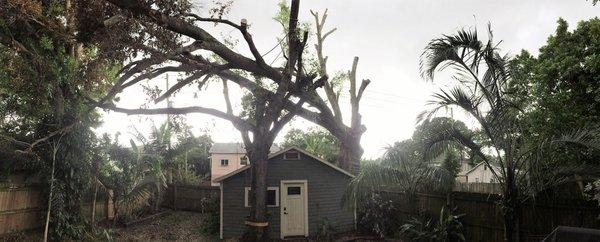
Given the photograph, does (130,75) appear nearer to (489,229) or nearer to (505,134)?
(505,134)

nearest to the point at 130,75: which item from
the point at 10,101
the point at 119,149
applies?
the point at 10,101

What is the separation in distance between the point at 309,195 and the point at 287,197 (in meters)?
0.85

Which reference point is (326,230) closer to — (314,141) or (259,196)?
(259,196)

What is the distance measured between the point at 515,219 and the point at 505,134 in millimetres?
1613

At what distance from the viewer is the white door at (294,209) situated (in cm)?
1476

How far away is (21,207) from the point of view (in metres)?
11.8

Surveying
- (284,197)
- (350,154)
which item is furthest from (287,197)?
(350,154)

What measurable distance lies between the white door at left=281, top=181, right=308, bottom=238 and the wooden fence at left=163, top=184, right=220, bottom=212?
679 cm

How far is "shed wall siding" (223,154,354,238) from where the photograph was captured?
14742 mm

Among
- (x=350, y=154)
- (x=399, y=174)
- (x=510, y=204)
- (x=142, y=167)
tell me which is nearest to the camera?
(x=510, y=204)

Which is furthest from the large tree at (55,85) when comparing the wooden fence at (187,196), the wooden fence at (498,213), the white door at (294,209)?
the wooden fence at (498,213)

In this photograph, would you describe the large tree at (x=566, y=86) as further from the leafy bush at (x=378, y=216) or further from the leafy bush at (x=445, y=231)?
the leafy bush at (x=378, y=216)

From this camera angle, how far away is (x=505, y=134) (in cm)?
780

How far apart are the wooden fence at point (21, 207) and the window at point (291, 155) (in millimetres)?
7904
